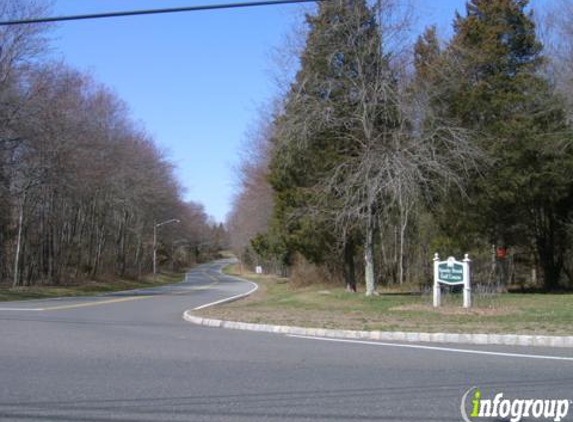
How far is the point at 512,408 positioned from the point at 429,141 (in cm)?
1740

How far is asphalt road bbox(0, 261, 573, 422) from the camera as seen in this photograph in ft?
21.8

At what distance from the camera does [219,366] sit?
9.41m

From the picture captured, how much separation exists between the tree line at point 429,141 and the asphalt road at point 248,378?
11834mm

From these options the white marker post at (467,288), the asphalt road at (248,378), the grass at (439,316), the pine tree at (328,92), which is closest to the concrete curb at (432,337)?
the grass at (439,316)

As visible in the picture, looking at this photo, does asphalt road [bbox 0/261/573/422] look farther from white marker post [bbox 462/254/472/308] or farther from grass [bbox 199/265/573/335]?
white marker post [bbox 462/254/472/308]

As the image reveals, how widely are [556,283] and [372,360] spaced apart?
91.9ft

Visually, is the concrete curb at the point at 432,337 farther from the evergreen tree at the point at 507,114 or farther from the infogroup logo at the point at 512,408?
the evergreen tree at the point at 507,114

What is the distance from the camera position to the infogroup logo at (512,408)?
256 inches

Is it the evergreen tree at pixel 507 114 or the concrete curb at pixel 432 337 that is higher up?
the evergreen tree at pixel 507 114

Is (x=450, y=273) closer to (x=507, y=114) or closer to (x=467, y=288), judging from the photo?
(x=467, y=288)

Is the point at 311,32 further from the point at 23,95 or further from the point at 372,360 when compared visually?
the point at 372,360

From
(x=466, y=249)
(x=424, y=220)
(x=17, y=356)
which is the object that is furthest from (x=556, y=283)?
(x=17, y=356)

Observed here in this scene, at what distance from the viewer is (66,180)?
34.5 m

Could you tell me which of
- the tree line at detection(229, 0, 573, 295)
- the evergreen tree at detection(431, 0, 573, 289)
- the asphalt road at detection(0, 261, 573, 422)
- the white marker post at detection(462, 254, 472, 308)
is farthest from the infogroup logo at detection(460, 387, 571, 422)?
the evergreen tree at detection(431, 0, 573, 289)
